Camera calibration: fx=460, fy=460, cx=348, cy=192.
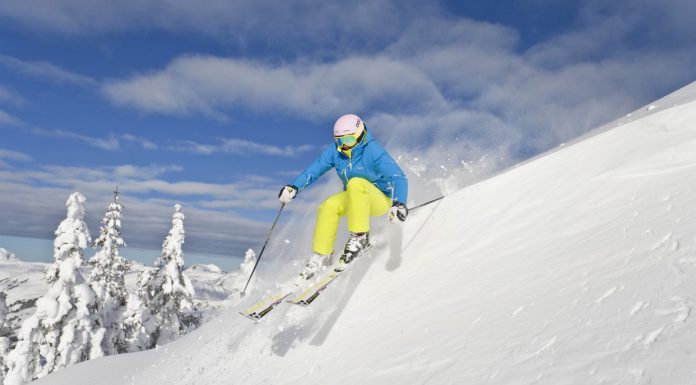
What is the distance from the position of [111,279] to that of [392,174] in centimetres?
2181

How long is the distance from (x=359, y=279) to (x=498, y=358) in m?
3.41

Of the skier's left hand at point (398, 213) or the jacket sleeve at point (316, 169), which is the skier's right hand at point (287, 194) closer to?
the jacket sleeve at point (316, 169)

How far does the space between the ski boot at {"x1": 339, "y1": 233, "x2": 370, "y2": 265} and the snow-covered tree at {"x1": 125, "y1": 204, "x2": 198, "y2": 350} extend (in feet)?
66.6

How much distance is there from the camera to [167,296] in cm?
2431

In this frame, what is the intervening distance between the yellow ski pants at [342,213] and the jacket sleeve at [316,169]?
980 mm

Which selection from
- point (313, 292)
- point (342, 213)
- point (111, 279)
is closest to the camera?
point (313, 292)

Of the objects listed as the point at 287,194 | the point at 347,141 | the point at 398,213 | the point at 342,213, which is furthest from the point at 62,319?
the point at 398,213

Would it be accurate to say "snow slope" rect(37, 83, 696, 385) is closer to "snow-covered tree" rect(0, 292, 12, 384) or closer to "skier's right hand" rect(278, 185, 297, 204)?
"skier's right hand" rect(278, 185, 297, 204)

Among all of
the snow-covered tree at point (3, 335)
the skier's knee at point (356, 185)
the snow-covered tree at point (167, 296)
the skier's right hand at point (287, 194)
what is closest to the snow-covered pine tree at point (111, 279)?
the snow-covered tree at point (167, 296)

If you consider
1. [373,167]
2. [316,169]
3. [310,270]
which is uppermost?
[316,169]

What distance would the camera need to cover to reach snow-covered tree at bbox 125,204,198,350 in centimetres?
2388

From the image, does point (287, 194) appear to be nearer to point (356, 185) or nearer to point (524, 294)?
point (356, 185)

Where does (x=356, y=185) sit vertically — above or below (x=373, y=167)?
below

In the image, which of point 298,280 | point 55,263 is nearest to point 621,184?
point 298,280
